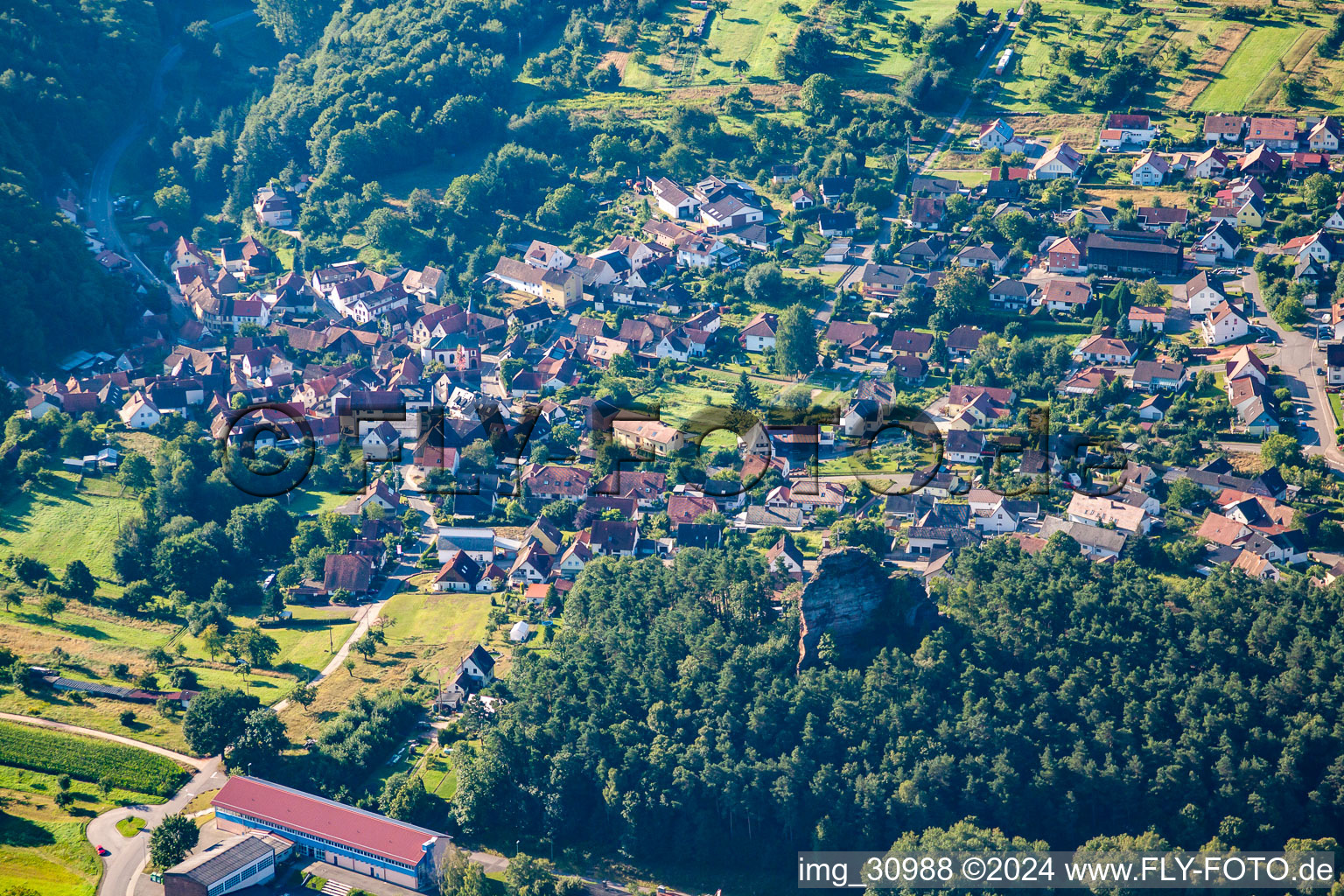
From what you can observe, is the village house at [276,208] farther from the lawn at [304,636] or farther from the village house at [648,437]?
the lawn at [304,636]

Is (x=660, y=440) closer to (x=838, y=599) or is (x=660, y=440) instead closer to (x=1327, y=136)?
(x=838, y=599)

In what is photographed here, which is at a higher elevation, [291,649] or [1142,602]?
[1142,602]

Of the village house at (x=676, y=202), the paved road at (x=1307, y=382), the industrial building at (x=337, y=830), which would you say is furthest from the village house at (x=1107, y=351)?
the industrial building at (x=337, y=830)

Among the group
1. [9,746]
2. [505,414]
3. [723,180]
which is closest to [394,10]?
[723,180]

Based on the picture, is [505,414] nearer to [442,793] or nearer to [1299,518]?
[442,793]

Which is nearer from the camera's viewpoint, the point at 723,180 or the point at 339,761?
the point at 339,761

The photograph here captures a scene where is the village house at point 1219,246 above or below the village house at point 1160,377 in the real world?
above

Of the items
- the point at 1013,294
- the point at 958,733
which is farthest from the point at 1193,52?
the point at 958,733

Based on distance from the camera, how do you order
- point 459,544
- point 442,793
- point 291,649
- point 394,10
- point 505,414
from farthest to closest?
point 394,10
point 505,414
point 459,544
point 291,649
point 442,793
